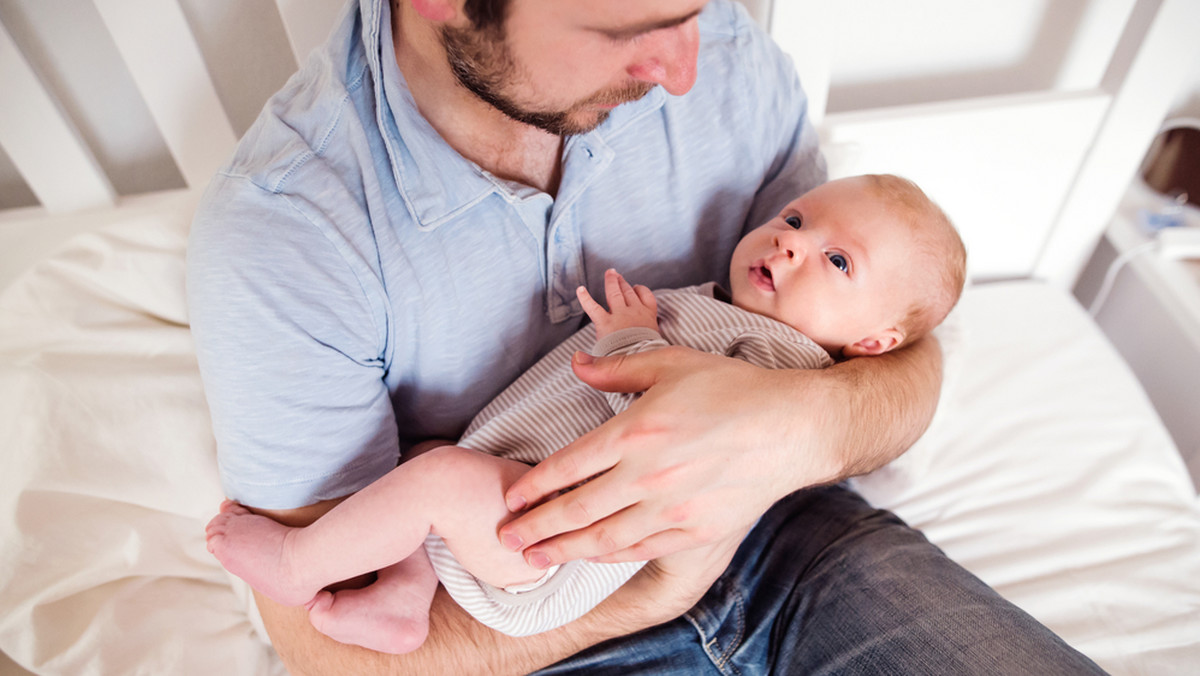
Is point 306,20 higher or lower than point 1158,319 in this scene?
higher

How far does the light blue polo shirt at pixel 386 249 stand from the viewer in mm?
804

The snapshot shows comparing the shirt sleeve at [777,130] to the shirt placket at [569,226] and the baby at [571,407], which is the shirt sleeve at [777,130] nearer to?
the baby at [571,407]

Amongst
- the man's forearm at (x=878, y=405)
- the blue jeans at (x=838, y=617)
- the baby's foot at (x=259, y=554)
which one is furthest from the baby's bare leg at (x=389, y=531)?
the man's forearm at (x=878, y=405)

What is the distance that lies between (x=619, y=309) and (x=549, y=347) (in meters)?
0.20

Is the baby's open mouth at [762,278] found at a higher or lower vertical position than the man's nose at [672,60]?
lower

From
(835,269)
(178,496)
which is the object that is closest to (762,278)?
(835,269)

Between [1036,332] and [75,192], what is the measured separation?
79.4 inches

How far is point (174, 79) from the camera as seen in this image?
3.67ft

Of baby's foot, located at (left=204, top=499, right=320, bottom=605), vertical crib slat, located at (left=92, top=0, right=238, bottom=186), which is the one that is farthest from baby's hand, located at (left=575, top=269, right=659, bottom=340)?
vertical crib slat, located at (left=92, top=0, right=238, bottom=186)

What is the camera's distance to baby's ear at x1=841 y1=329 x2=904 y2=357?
1.06 m

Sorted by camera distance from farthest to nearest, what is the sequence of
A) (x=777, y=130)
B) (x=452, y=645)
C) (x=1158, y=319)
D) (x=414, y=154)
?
(x=1158, y=319), (x=777, y=130), (x=452, y=645), (x=414, y=154)

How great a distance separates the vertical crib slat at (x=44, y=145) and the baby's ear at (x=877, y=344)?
1344 millimetres

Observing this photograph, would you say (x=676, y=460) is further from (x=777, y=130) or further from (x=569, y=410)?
(x=777, y=130)

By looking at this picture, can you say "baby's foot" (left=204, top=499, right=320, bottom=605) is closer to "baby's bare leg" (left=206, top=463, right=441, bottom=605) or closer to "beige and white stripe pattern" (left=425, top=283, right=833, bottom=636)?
"baby's bare leg" (left=206, top=463, right=441, bottom=605)
